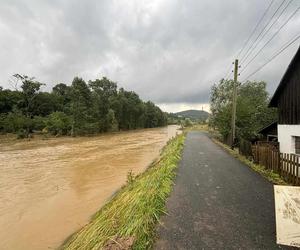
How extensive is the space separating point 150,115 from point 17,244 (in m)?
82.3

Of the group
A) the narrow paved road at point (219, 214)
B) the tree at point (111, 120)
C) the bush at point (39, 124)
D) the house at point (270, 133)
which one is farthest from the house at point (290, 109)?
the bush at point (39, 124)

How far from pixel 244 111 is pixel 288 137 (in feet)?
35.2

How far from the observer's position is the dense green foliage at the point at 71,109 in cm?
4206

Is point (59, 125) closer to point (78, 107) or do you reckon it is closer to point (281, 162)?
point (78, 107)

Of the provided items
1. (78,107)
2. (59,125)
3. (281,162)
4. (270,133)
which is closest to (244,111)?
(270,133)

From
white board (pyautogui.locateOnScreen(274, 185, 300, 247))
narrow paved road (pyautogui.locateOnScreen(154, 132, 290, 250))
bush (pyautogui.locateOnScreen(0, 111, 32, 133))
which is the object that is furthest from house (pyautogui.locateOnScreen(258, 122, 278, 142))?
bush (pyautogui.locateOnScreen(0, 111, 32, 133))

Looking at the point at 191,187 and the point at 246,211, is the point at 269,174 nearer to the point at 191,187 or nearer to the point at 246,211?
the point at 191,187

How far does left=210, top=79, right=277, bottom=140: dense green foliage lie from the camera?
21531 mm

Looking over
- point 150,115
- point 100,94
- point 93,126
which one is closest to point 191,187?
point 93,126

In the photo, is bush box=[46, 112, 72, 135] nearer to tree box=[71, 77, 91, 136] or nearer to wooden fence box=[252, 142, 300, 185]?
tree box=[71, 77, 91, 136]

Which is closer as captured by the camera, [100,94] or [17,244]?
[17,244]

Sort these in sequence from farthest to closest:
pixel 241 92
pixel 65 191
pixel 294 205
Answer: pixel 241 92 → pixel 65 191 → pixel 294 205

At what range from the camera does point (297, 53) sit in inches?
401

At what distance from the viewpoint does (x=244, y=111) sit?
21359mm
